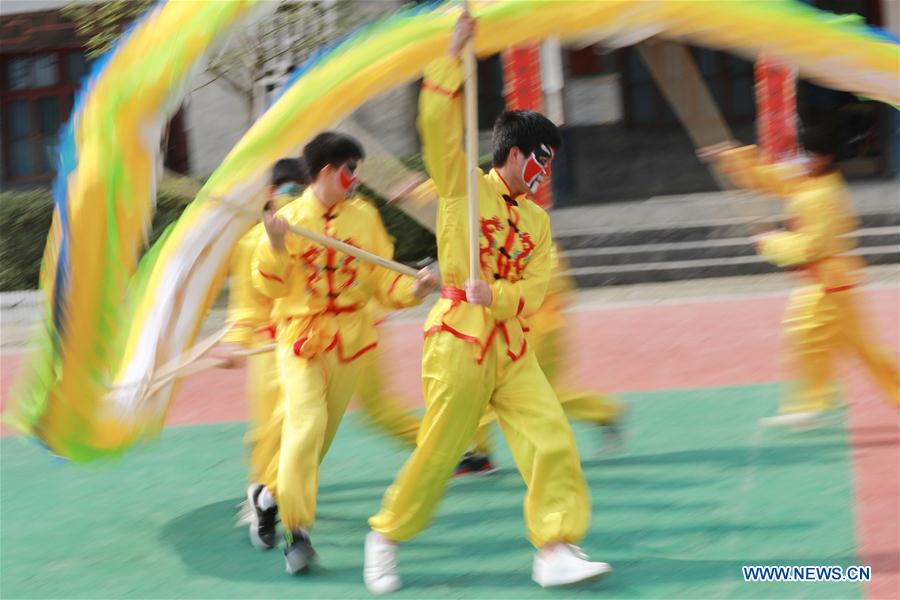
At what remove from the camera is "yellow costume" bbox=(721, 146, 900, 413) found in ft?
19.7

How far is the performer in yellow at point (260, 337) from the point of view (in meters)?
5.00

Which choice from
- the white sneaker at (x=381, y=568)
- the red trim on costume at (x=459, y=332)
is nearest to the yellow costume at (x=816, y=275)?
the red trim on costume at (x=459, y=332)

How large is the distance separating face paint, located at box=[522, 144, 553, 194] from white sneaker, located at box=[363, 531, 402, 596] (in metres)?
1.36

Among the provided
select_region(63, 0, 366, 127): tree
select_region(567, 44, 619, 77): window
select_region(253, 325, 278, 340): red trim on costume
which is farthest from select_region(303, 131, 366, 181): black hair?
select_region(567, 44, 619, 77): window

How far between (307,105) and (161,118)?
569mm

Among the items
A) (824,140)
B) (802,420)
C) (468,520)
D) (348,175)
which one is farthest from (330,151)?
(802,420)

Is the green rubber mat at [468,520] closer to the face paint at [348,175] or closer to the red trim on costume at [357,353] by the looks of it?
the red trim on costume at [357,353]

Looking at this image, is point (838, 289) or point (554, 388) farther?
point (838, 289)

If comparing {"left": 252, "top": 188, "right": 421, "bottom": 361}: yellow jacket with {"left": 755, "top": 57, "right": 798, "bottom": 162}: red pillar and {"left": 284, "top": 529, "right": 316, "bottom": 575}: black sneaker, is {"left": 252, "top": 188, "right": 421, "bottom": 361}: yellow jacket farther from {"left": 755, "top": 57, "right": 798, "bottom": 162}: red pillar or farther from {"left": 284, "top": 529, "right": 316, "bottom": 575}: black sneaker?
{"left": 755, "top": 57, "right": 798, "bottom": 162}: red pillar

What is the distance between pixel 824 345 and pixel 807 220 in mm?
613

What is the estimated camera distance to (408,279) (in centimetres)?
490

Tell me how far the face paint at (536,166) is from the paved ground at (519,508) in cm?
139

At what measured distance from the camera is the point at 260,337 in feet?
17.0

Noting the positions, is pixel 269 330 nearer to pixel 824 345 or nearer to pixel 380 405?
pixel 380 405
